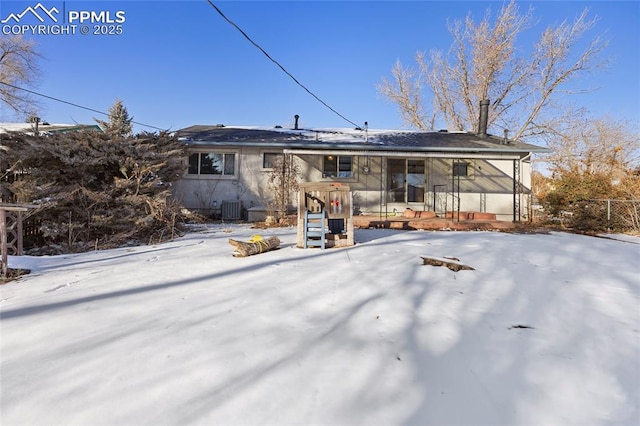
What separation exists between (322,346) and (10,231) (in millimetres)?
6455

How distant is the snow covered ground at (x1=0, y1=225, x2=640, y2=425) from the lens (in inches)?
63.7

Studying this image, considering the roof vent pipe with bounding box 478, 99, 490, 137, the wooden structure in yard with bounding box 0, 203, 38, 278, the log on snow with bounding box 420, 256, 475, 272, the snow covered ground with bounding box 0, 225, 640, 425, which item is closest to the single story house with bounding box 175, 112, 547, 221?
the roof vent pipe with bounding box 478, 99, 490, 137

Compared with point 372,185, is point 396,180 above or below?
above

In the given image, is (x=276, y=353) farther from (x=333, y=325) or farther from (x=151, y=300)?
(x=151, y=300)

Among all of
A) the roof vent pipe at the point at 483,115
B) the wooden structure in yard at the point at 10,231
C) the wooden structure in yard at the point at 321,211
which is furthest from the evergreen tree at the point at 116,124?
the roof vent pipe at the point at 483,115

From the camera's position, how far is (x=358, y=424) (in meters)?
1.51

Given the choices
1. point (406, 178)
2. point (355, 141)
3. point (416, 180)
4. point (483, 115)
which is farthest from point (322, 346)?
point (483, 115)

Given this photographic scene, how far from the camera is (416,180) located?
1248 cm

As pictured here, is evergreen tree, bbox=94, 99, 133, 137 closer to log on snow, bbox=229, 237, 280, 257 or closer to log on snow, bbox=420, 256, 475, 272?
log on snow, bbox=229, 237, 280, 257

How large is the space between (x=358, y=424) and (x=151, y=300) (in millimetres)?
2501

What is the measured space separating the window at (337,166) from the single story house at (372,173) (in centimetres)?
4

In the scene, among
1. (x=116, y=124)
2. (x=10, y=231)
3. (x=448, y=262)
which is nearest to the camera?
(x=448, y=262)

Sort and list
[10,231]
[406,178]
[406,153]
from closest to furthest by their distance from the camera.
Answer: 1. [10,231]
2. [406,153]
3. [406,178]

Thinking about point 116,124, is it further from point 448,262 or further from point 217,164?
point 448,262
